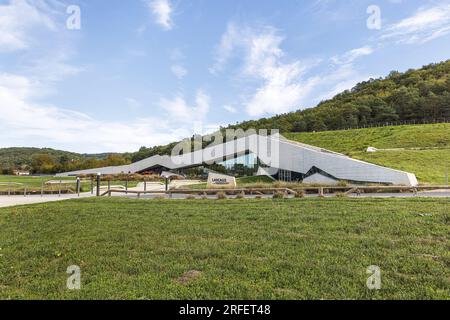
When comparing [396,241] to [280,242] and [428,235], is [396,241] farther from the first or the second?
[280,242]

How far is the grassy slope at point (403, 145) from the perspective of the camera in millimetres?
28484

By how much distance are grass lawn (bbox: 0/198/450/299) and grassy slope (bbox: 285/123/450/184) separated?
68.1 ft

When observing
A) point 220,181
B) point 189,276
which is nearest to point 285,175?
point 220,181

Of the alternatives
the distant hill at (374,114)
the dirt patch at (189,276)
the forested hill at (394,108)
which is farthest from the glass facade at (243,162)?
the forested hill at (394,108)

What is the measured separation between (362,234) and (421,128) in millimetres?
54147

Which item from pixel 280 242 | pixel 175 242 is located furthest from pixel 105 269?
pixel 280 242

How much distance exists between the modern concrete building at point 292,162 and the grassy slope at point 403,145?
361 cm

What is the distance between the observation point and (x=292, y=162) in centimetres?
3497

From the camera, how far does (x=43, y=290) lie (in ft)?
14.5

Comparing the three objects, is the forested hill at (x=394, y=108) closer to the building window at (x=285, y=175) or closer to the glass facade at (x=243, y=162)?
the glass facade at (x=243, y=162)

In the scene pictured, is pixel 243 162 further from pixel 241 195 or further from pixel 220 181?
pixel 241 195

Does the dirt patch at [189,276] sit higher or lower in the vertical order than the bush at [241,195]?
lower

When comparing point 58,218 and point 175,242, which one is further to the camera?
point 58,218

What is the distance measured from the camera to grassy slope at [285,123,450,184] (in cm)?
2848
